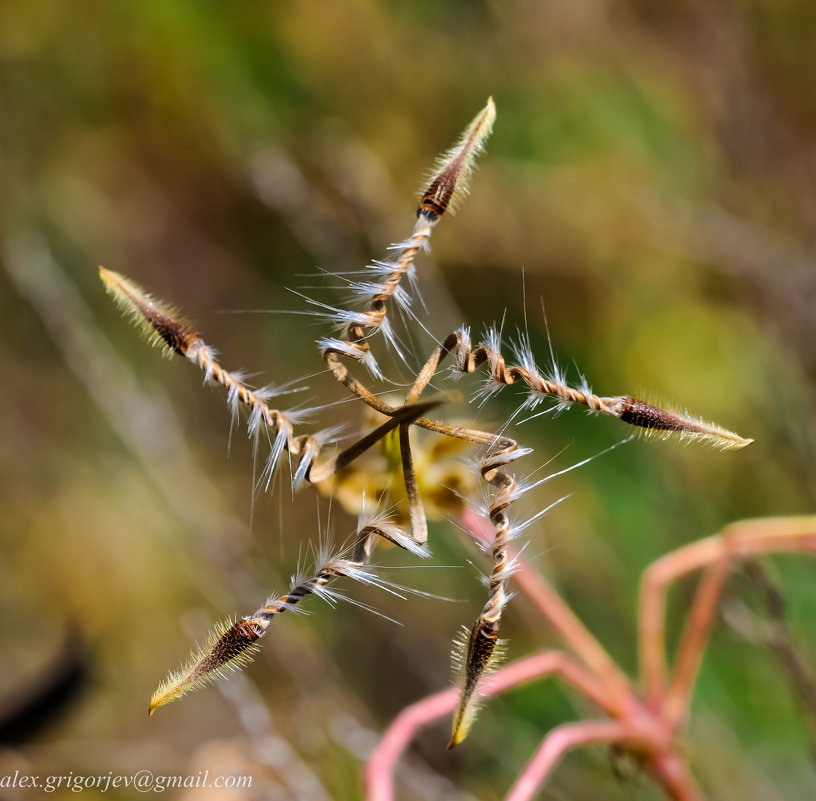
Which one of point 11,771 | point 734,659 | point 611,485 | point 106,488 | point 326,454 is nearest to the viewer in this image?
point 326,454

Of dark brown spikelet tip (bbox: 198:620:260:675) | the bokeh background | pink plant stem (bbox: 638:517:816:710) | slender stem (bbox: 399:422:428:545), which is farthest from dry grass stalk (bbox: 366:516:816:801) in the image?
the bokeh background

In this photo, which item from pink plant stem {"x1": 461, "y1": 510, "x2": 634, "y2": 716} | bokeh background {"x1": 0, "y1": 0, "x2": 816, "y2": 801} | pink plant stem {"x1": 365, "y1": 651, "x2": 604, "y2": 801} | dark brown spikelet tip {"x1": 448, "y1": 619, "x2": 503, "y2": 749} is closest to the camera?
dark brown spikelet tip {"x1": 448, "y1": 619, "x2": 503, "y2": 749}

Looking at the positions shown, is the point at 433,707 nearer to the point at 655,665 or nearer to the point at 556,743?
the point at 556,743

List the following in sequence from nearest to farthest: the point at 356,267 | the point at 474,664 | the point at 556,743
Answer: the point at 474,664 → the point at 556,743 → the point at 356,267

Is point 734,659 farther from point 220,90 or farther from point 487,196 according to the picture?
point 220,90

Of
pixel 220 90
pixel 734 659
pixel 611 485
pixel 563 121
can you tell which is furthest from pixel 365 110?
pixel 734 659

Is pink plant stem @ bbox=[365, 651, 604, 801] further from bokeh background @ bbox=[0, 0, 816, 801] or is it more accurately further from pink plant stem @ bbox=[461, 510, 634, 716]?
bokeh background @ bbox=[0, 0, 816, 801]

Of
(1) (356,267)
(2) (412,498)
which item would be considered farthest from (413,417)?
(1) (356,267)
